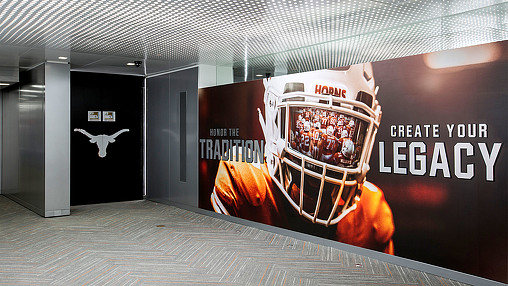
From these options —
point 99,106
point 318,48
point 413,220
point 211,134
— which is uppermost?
point 318,48

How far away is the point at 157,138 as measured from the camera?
383 inches

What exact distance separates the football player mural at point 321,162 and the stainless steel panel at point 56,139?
3416 mm

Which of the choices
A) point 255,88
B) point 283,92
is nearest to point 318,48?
point 283,92

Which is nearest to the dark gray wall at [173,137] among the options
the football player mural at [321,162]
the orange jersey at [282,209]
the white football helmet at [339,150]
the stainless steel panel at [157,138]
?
the stainless steel panel at [157,138]

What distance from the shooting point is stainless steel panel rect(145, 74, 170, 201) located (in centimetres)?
940

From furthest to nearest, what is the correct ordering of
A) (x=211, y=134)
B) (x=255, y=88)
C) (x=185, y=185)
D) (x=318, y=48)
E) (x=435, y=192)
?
(x=185, y=185)
(x=211, y=134)
(x=255, y=88)
(x=318, y=48)
(x=435, y=192)

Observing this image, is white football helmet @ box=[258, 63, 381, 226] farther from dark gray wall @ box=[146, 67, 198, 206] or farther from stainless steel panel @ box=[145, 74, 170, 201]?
stainless steel panel @ box=[145, 74, 170, 201]

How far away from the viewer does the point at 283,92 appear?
255 inches

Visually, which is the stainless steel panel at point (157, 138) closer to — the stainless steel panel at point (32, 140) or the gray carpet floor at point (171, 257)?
the gray carpet floor at point (171, 257)

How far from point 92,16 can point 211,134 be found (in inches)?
140

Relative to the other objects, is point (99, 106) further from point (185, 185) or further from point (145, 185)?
point (185, 185)

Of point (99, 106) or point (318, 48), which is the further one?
point (99, 106)

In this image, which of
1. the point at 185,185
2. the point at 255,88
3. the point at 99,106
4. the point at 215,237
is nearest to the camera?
the point at 215,237

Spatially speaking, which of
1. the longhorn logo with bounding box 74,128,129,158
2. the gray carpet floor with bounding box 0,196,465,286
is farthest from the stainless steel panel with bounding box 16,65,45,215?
the longhorn logo with bounding box 74,128,129,158
